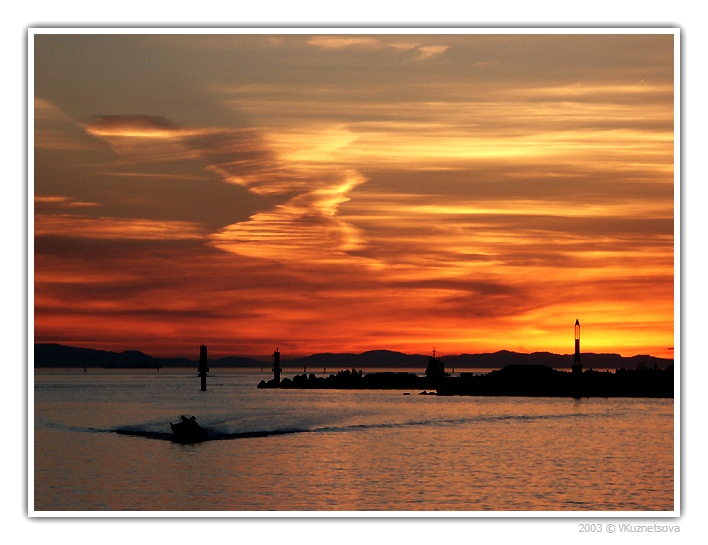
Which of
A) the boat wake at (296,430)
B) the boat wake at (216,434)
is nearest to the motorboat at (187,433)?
the boat wake at (296,430)

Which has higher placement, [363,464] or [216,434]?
[363,464]

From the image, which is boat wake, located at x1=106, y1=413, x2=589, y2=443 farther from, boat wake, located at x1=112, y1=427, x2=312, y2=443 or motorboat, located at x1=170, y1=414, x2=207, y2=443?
motorboat, located at x1=170, y1=414, x2=207, y2=443

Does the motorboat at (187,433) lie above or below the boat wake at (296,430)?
above

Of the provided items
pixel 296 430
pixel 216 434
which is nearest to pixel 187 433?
pixel 216 434

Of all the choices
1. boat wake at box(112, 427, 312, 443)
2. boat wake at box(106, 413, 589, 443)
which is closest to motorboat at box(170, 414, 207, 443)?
boat wake at box(106, 413, 589, 443)

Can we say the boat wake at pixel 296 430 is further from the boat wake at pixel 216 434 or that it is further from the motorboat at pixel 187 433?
the motorboat at pixel 187 433

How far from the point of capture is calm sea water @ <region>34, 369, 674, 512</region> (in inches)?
1141

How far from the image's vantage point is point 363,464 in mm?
38531

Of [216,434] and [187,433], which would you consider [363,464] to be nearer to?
[187,433]

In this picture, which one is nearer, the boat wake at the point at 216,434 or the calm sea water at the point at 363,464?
the calm sea water at the point at 363,464

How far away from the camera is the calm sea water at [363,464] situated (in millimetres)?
28969

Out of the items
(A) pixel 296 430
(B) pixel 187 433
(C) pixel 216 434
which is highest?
(B) pixel 187 433
